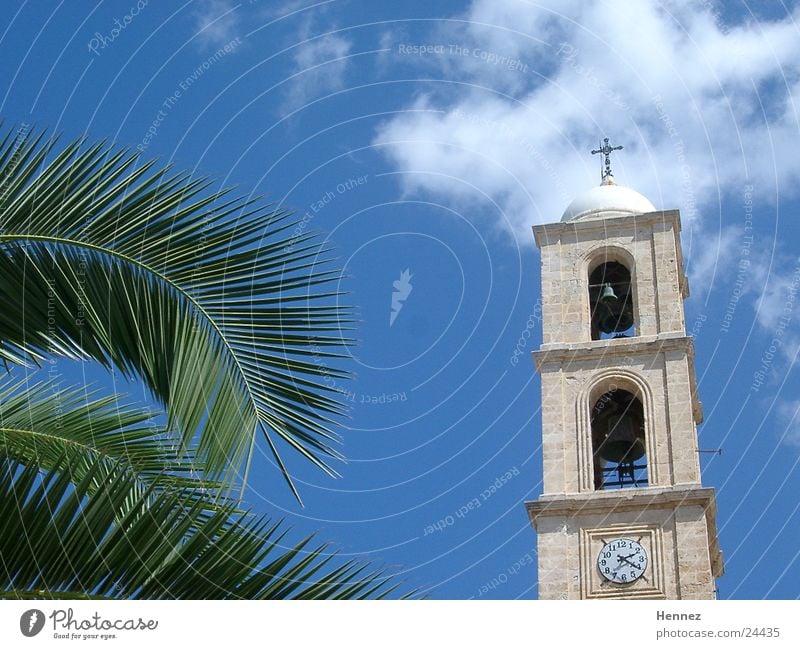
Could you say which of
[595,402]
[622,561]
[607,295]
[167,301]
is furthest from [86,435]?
[607,295]

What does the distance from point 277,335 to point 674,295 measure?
3113 cm

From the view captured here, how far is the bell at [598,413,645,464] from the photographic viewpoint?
37.9 m

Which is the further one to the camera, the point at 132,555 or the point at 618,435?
the point at 618,435

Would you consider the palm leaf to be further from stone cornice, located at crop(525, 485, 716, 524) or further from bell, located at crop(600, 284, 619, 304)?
bell, located at crop(600, 284, 619, 304)

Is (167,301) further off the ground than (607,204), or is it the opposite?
(607,204)

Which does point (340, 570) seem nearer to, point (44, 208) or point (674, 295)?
point (44, 208)

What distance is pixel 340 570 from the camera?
8.80 m

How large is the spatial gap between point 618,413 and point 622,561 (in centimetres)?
526

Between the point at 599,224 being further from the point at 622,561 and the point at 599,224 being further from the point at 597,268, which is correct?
the point at 622,561

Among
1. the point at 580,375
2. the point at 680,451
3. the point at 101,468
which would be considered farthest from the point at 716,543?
the point at 101,468

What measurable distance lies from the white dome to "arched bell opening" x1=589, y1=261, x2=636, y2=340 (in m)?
1.63

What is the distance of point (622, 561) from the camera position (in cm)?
3484
